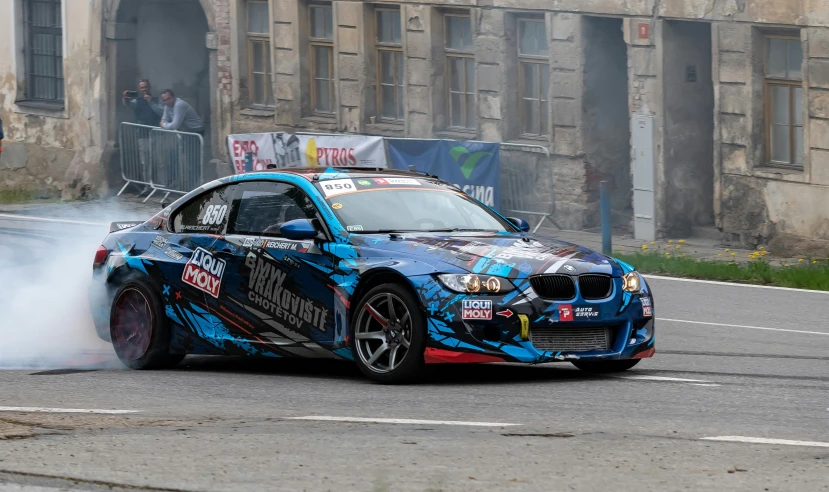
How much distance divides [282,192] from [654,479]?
5.16 meters

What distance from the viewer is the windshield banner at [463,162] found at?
24.8 metres

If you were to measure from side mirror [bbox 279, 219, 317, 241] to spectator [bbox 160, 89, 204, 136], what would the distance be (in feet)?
59.0

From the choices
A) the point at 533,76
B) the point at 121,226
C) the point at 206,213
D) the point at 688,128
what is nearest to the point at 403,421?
the point at 206,213

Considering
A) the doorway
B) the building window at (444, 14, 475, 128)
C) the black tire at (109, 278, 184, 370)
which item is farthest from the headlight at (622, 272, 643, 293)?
the building window at (444, 14, 475, 128)

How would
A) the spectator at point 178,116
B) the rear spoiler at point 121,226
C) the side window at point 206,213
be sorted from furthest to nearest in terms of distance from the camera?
1. the spectator at point 178,116
2. the rear spoiler at point 121,226
3. the side window at point 206,213

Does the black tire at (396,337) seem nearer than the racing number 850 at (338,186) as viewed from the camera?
Yes

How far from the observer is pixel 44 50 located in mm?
34312

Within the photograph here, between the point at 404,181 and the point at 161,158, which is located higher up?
the point at 161,158

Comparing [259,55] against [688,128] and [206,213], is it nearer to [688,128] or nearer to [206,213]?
[688,128]

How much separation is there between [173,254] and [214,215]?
424 mm

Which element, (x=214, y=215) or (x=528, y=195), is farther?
(x=528, y=195)

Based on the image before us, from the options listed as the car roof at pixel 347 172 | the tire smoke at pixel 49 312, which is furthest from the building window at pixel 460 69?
the car roof at pixel 347 172

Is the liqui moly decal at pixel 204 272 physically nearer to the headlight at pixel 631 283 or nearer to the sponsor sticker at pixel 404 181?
the sponsor sticker at pixel 404 181

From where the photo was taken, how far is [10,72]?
34625 millimetres
